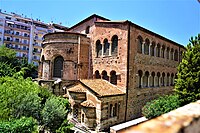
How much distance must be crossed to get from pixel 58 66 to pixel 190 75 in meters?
14.2

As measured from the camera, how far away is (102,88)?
17.5 m

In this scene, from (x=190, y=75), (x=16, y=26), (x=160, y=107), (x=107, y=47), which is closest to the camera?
(x=190, y=75)

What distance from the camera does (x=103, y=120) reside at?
1600cm

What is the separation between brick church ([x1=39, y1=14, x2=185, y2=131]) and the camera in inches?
662

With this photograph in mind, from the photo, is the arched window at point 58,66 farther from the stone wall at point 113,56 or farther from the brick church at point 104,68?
the stone wall at point 113,56

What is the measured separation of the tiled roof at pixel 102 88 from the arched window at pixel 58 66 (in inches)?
196

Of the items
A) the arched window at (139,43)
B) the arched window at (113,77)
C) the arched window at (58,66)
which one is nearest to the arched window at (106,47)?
the arched window at (113,77)

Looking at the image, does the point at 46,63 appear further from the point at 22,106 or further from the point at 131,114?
the point at 131,114

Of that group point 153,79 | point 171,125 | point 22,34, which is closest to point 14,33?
point 22,34

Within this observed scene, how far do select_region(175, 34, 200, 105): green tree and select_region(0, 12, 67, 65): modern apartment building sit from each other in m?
50.8

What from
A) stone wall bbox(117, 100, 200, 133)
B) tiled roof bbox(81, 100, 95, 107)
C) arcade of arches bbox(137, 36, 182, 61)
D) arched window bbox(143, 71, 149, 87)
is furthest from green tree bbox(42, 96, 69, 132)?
stone wall bbox(117, 100, 200, 133)

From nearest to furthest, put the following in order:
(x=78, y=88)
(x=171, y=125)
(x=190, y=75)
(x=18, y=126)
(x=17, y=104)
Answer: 1. (x=171, y=125)
2. (x=18, y=126)
3. (x=17, y=104)
4. (x=190, y=75)
5. (x=78, y=88)

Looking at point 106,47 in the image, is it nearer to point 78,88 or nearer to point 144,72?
point 144,72

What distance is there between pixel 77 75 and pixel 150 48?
962 cm
